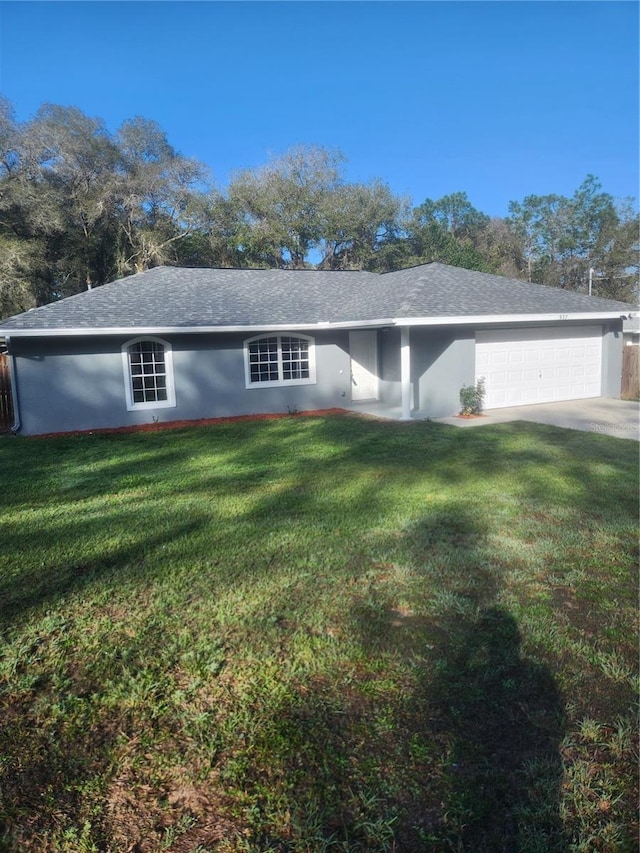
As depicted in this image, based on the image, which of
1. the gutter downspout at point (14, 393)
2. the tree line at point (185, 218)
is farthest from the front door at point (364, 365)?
the tree line at point (185, 218)

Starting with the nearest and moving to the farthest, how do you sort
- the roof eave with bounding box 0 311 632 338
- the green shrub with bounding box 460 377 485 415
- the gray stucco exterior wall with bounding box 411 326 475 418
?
the roof eave with bounding box 0 311 632 338, the green shrub with bounding box 460 377 485 415, the gray stucco exterior wall with bounding box 411 326 475 418

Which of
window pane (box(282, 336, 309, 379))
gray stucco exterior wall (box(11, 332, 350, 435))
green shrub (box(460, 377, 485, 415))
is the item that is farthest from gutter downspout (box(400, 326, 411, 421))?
window pane (box(282, 336, 309, 379))

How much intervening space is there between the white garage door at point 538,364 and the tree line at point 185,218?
21.7 metres

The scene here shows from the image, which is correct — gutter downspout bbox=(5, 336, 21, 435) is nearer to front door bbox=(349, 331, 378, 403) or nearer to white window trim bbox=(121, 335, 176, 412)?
white window trim bbox=(121, 335, 176, 412)

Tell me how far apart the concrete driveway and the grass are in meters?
5.46

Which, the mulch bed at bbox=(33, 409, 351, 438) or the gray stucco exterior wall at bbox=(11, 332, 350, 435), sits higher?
the gray stucco exterior wall at bbox=(11, 332, 350, 435)

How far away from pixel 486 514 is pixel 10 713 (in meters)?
4.92

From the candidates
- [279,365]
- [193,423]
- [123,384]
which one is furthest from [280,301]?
[123,384]

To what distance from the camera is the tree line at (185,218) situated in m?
28.1

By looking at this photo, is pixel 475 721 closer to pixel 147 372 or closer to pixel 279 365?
pixel 147 372

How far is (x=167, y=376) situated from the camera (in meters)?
14.4

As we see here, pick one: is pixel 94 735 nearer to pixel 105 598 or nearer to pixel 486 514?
pixel 105 598

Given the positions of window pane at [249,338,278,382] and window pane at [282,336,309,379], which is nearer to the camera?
window pane at [249,338,278,382]

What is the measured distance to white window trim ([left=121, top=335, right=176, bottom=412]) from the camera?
13.8 m
